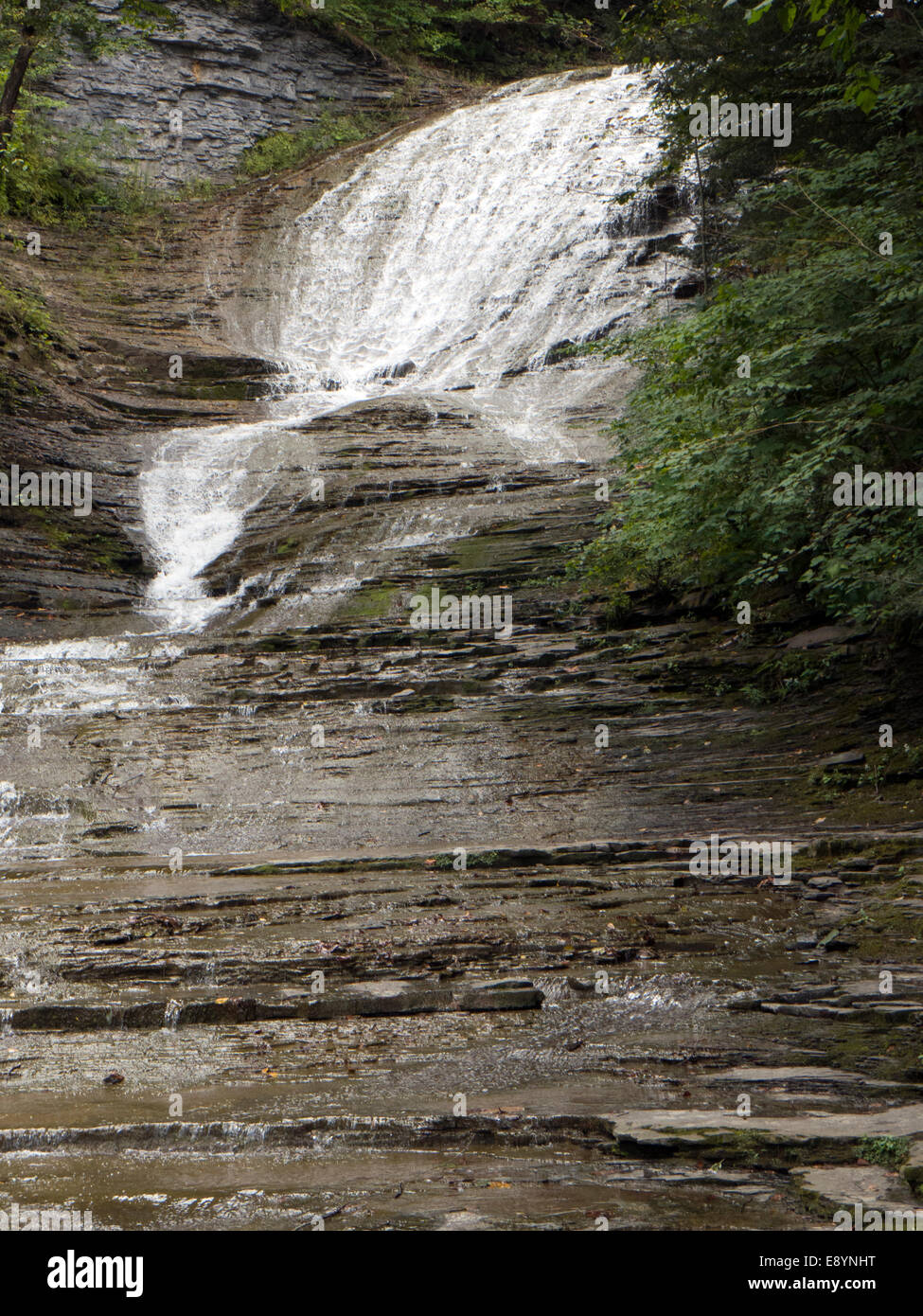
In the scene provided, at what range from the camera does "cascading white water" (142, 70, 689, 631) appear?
18.8m

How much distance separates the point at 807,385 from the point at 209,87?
3076cm

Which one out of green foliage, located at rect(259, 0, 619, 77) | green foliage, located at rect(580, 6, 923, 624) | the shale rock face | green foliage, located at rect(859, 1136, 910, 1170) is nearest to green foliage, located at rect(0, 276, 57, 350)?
the shale rock face

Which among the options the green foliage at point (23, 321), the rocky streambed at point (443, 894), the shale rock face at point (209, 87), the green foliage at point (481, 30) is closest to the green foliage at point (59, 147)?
the shale rock face at point (209, 87)

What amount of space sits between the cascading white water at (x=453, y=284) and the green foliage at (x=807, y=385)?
7166mm

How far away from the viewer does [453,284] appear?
26000 millimetres

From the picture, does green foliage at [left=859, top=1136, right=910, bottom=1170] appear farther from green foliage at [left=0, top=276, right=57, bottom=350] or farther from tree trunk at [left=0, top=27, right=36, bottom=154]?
tree trunk at [left=0, top=27, right=36, bottom=154]

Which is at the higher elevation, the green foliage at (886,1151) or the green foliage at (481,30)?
the green foliage at (481,30)

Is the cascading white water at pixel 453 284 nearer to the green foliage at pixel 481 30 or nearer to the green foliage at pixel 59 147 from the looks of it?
the green foliage at pixel 59 147

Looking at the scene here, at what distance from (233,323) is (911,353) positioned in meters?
19.9

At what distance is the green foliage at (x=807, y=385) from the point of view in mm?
8344

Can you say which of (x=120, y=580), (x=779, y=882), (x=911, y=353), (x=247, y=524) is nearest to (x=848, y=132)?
(x=911, y=353)

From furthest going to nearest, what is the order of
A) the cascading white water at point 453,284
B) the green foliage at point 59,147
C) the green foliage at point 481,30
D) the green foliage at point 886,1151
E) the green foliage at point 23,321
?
1. the green foliage at point 481,30
2. the green foliage at point 59,147
3. the green foliage at point 23,321
4. the cascading white water at point 453,284
5. the green foliage at point 886,1151

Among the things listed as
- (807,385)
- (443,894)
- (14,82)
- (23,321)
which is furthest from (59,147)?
(443,894)

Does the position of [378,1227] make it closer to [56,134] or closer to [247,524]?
[247,524]
